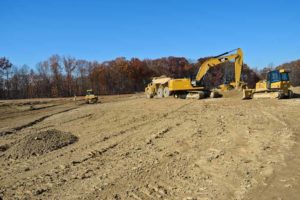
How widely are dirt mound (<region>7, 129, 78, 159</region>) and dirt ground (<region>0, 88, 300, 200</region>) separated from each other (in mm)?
33

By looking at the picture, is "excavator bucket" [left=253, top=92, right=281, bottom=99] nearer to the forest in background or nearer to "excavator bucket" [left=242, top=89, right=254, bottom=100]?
"excavator bucket" [left=242, top=89, right=254, bottom=100]

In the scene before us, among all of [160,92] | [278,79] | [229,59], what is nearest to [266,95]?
[278,79]

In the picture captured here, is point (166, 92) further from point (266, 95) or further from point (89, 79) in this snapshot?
point (89, 79)

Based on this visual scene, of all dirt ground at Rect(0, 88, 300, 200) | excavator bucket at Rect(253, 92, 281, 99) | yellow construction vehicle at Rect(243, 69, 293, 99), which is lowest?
dirt ground at Rect(0, 88, 300, 200)

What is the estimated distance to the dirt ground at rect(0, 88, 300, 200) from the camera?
6.50 metres

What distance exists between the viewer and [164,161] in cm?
855

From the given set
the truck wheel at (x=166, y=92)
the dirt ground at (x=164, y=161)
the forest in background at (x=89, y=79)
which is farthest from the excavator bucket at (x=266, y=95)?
the forest in background at (x=89, y=79)

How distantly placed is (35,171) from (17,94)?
7233 cm

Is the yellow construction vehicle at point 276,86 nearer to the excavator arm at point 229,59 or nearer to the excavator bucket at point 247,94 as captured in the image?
the excavator bucket at point 247,94

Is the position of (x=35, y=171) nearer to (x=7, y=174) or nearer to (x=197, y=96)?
(x=7, y=174)

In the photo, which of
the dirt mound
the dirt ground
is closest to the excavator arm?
the dirt ground

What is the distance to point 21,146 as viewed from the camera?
10.9 m

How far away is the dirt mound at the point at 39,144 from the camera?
10435mm

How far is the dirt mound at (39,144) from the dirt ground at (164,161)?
1.3 inches
